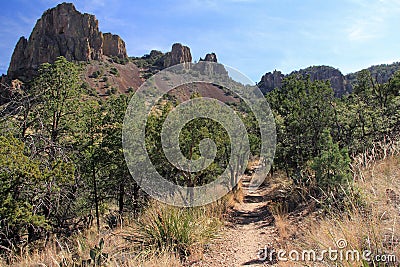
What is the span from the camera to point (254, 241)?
24.4ft

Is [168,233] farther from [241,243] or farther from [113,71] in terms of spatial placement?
[113,71]

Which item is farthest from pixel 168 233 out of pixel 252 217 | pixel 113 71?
pixel 113 71

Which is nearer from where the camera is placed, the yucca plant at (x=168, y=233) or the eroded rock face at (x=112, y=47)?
the yucca plant at (x=168, y=233)

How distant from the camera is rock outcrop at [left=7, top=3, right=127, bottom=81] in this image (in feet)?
258

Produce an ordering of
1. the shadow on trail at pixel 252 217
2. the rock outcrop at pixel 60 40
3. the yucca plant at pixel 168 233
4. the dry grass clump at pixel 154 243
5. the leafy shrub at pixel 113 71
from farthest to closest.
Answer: the rock outcrop at pixel 60 40
the leafy shrub at pixel 113 71
the shadow on trail at pixel 252 217
the yucca plant at pixel 168 233
the dry grass clump at pixel 154 243

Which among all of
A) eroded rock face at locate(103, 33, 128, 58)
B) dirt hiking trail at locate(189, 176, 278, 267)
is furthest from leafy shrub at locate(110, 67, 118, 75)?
dirt hiking trail at locate(189, 176, 278, 267)

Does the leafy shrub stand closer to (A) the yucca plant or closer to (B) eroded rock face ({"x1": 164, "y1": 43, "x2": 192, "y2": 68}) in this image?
(B) eroded rock face ({"x1": 164, "y1": 43, "x2": 192, "y2": 68})

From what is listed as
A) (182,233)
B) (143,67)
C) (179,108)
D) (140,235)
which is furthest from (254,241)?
(143,67)

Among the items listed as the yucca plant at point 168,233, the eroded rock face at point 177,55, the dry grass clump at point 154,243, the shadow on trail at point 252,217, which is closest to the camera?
the dry grass clump at point 154,243

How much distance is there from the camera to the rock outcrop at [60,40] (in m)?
78.7

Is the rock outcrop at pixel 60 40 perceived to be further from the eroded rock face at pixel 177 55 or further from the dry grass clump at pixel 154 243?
the dry grass clump at pixel 154 243

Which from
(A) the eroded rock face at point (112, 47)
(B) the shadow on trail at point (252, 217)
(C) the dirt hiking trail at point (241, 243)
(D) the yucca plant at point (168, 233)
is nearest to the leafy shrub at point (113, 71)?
(A) the eroded rock face at point (112, 47)

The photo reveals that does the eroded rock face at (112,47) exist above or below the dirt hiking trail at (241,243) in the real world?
above

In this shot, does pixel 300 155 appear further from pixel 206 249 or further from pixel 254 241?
pixel 206 249
